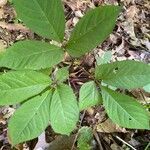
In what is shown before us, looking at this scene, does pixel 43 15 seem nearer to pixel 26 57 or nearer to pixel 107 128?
pixel 26 57

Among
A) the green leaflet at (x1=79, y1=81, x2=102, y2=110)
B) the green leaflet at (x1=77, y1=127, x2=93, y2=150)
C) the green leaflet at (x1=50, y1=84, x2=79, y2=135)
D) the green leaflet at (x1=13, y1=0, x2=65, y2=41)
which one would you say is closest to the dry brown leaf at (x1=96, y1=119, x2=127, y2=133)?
the green leaflet at (x1=77, y1=127, x2=93, y2=150)

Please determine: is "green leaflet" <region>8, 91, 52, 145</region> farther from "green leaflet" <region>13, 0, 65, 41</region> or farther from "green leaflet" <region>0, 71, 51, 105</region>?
"green leaflet" <region>13, 0, 65, 41</region>

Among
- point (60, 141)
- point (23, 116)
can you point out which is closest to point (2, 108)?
point (60, 141)

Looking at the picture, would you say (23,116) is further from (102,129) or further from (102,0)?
(102,0)

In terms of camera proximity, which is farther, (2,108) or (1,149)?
(2,108)

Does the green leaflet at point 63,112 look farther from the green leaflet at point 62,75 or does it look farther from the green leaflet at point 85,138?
the green leaflet at point 85,138

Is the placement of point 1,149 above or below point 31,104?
below

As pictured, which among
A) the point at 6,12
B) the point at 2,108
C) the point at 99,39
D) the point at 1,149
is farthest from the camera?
the point at 6,12

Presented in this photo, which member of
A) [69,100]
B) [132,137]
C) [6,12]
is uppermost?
[6,12]

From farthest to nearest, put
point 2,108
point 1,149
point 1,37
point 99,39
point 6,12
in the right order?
1. point 6,12
2. point 1,37
3. point 2,108
4. point 1,149
5. point 99,39
